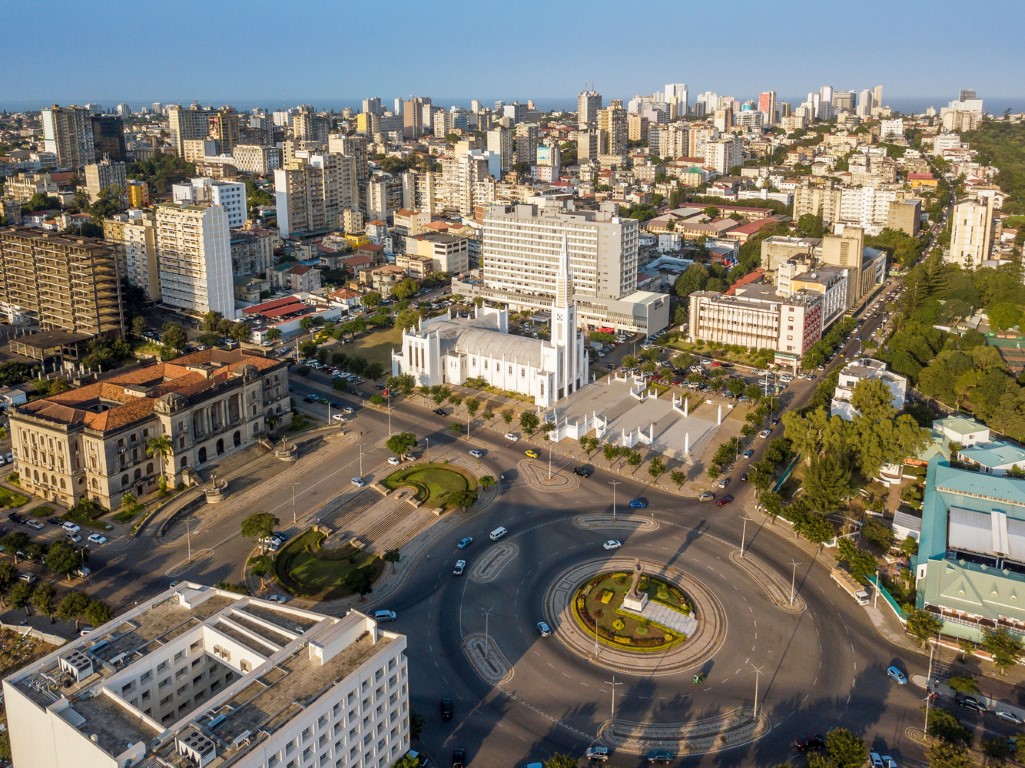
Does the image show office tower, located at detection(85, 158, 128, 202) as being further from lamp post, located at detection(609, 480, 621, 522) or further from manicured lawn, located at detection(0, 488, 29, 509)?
lamp post, located at detection(609, 480, 621, 522)

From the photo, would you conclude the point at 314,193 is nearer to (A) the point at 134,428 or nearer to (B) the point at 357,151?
(B) the point at 357,151

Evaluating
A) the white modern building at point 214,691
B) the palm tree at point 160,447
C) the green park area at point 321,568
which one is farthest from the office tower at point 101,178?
the white modern building at point 214,691

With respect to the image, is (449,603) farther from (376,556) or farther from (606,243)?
(606,243)

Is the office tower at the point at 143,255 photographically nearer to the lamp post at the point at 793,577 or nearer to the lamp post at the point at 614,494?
the lamp post at the point at 614,494

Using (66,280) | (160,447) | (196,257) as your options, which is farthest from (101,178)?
(160,447)

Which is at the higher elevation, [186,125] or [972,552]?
[186,125]

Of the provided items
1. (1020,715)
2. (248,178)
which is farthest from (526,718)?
(248,178)

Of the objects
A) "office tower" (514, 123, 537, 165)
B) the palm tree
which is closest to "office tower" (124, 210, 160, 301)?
the palm tree
